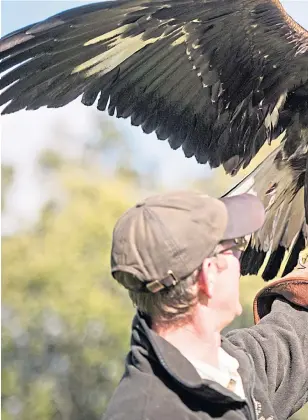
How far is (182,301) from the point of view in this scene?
3.91 ft

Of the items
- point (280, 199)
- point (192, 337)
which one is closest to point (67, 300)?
point (280, 199)

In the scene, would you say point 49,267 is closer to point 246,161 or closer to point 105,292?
point 105,292

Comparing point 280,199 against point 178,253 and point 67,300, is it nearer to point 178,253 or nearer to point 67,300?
point 178,253

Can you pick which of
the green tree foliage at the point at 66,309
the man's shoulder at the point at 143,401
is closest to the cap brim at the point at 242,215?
the man's shoulder at the point at 143,401

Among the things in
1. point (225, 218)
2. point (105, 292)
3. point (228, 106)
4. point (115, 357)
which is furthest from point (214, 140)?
point (115, 357)

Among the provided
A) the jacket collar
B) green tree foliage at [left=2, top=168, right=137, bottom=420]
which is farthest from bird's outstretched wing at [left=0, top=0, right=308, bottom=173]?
green tree foliage at [left=2, top=168, right=137, bottom=420]

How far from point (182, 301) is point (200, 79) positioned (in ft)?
5.52

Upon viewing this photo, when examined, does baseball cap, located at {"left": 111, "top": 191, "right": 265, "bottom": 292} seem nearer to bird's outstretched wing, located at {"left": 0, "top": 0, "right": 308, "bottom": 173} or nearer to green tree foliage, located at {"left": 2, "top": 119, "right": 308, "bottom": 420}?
bird's outstretched wing, located at {"left": 0, "top": 0, "right": 308, "bottom": 173}

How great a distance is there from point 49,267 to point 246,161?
7.95 metres

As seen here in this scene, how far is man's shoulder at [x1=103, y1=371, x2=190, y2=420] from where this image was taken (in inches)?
43.7

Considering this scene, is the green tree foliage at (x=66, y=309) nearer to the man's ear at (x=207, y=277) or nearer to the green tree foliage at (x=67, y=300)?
the green tree foliage at (x=67, y=300)

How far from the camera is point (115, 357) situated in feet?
35.8

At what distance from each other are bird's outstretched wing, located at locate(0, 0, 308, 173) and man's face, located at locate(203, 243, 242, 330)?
1.26 m

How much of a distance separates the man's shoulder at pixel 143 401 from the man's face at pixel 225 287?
0.55 ft
